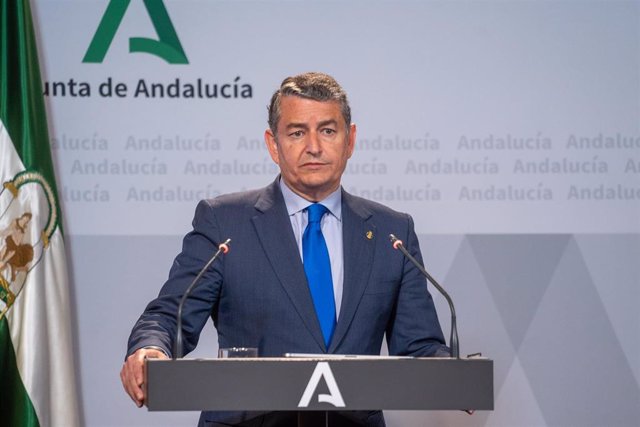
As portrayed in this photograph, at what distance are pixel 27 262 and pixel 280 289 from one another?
7.27 ft

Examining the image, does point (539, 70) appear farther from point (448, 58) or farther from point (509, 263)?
point (509, 263)

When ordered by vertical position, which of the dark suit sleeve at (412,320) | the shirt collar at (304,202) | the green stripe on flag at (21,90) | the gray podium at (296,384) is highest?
the green stripe on flag at (21,90)

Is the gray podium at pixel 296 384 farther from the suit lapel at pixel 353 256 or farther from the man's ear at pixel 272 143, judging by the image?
the man's ear at pixel 272 143

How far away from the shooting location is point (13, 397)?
4.77 meters

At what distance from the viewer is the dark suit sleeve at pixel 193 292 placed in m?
2.89

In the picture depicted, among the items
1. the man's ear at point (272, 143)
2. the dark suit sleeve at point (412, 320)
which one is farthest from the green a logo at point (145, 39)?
the dark suit sleeve at point (412, 320)

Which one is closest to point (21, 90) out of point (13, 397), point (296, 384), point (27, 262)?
point (27, 262)

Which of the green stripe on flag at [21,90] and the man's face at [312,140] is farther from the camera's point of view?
the green stripe on flag at [21,90]

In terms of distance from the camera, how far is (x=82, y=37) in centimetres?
520

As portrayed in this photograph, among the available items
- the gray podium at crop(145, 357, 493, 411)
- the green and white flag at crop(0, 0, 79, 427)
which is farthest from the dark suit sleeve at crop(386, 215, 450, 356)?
the green and white flag at crop(0, 0, 79, 427)

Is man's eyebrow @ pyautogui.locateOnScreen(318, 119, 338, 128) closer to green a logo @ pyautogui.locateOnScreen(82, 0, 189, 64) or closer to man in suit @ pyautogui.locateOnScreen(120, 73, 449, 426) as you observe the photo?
man in suit @ pyautogui.locateOnScreen(120, 73, 449, 426)

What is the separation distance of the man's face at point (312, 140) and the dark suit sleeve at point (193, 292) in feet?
1.10

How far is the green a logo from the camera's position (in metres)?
5.19

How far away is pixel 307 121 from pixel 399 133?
6.88 feet
